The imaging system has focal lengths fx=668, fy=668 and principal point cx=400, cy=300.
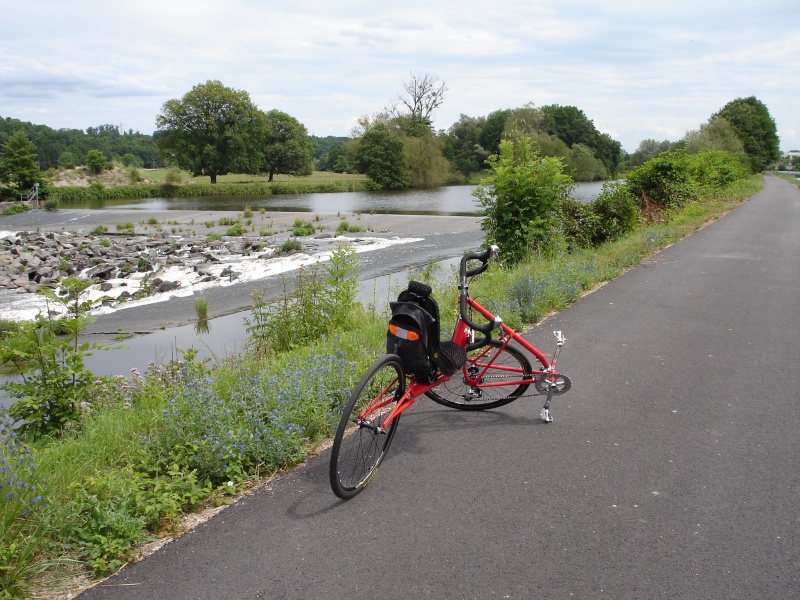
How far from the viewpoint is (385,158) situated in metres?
87.6

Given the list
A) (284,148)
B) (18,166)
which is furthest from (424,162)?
(18,166)

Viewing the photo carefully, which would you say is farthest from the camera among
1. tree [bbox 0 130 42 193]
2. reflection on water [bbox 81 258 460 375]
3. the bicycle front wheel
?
tree [bbox 0 130 42 193]

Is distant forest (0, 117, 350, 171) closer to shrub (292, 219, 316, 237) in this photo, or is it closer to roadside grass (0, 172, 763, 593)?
shrub (292, 219, 316, 237)

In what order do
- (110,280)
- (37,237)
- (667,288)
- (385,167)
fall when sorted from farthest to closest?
1. (385,167)
2. (37,237)
3. (110,280)
4. (667,288)

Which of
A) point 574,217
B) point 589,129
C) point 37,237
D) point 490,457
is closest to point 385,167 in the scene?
point 589,129

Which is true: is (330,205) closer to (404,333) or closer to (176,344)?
(176,344)

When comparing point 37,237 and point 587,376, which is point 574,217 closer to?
point 587,376

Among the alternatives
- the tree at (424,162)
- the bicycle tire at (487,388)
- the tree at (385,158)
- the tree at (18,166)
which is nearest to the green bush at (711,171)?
the bicycle tire at (487,388)

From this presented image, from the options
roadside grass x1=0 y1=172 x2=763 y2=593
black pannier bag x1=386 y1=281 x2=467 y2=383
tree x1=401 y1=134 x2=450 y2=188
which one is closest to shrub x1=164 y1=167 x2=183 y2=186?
tree x1=401 y1=134 x2=450 y2=188

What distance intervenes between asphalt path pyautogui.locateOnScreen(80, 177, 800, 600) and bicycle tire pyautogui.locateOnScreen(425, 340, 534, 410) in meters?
0.12

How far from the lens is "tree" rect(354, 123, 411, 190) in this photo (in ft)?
286

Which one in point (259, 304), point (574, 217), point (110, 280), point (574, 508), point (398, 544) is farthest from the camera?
point (110, 280)

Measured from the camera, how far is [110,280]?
21.8m

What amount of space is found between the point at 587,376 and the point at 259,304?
16.9 feet
